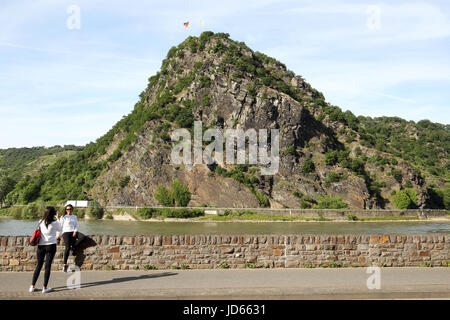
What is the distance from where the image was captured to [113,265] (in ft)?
39.8

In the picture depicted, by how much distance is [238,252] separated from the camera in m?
12.6

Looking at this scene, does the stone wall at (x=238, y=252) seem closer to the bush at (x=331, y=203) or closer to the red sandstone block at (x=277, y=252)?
the red sandstone block at (x=277, y=252)

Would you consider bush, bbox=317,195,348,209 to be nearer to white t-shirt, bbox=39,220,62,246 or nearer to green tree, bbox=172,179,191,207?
green tree, bbox=172,179,191,207

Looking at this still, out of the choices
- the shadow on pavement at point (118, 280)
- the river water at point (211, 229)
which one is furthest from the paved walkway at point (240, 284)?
the river water at point (211, 229)

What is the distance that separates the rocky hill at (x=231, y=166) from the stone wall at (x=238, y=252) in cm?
8763

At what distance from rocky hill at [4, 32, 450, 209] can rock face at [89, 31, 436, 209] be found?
0.29m

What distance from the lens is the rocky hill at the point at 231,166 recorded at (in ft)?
345

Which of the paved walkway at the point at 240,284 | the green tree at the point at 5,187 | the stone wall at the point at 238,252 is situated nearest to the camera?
the paved walkway at the point at 240,284

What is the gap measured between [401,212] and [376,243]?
99026 mm

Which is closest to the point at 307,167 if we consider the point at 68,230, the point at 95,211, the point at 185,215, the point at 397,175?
the point at 397,175

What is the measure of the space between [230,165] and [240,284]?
99170mm

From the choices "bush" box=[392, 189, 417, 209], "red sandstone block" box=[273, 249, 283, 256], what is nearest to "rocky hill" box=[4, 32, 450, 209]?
"bush" box=[392, 189, 417, 209]
